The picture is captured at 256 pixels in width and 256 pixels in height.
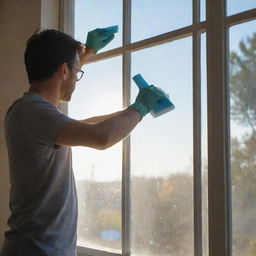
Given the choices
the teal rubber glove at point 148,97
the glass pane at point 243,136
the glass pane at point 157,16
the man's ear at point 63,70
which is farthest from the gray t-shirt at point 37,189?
the glass pane at point 157,16

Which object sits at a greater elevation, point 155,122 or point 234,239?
point 155,122

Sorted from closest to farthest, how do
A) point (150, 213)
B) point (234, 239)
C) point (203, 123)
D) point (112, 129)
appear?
point (112, 129) → point (234, 239) → point (203, 123) → point (150, 213)

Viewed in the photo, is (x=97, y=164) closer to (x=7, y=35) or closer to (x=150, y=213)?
(x=150, y=213)

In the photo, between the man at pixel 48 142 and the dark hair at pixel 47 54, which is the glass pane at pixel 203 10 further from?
the dark hair at pixel 47 54

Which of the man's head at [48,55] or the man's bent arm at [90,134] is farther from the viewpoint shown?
the man's head at [48,55]

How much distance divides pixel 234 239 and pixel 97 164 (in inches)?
32.4

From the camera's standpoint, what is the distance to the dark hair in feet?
4.62

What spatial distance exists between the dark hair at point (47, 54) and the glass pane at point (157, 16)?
0.51 metres

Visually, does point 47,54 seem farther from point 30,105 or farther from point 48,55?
point 30,105

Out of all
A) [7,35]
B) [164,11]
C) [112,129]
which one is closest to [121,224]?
[112,129]

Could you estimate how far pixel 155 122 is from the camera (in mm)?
1793

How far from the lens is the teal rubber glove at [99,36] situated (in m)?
1.68

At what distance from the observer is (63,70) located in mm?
1436

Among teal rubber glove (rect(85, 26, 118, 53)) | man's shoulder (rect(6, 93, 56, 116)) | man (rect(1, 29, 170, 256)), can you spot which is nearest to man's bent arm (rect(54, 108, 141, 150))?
man (rect(1, 29, 170, 256))
